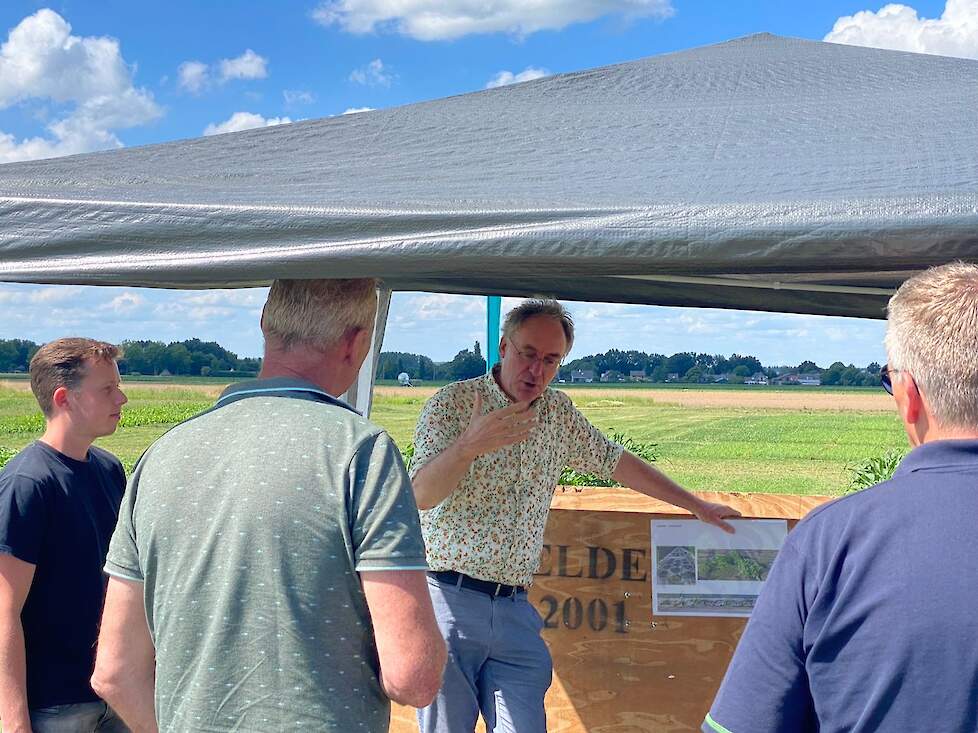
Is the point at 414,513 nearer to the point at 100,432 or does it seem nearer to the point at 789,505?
the point at 100,432

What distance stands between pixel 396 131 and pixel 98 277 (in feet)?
2.57

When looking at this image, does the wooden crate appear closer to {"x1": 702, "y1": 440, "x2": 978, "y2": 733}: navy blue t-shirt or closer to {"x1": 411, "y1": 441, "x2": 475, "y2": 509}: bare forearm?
{"x1": 411, "y1": 441, "x2": 475, "y2": 509}: bare forearm

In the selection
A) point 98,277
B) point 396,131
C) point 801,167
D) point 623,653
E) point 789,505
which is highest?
point 396,131

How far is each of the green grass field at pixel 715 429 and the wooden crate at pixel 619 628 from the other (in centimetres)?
2164

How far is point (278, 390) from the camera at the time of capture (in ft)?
5.17

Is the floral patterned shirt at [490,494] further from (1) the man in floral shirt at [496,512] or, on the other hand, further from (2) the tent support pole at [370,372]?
(2) the tent support pole at [370,372]

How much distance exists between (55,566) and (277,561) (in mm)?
1156

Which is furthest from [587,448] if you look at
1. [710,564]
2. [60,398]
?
[60,398]

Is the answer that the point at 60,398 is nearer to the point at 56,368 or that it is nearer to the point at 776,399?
the point at 56,368

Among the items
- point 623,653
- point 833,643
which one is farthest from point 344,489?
point 623,653

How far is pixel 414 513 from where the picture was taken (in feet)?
4.86

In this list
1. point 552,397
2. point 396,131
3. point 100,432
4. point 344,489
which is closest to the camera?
point 344,489

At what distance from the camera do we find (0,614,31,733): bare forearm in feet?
7.17

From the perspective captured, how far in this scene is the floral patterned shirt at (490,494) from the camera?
9.14 feet
